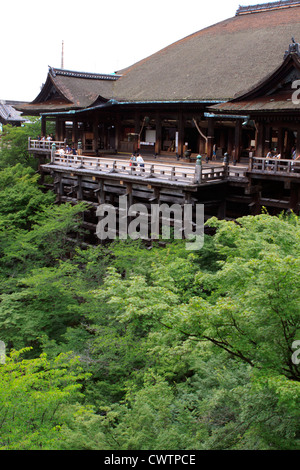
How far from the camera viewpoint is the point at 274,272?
7.69 metres

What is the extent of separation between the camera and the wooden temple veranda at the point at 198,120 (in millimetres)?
19469

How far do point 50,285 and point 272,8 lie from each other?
80.1 feet

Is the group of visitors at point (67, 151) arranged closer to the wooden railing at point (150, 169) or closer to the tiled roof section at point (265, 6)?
the wooden railing at point (150, 169)

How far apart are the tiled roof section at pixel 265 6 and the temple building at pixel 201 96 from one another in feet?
0.22

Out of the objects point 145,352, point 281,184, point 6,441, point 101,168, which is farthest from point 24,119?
point 6,441

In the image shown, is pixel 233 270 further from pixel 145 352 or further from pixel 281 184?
pixel 281 184

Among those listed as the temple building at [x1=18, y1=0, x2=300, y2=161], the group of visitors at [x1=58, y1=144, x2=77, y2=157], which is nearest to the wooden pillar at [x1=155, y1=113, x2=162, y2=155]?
the temple building at [x1=18, y1=0, x2=300, y2=161]

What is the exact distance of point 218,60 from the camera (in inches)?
1063

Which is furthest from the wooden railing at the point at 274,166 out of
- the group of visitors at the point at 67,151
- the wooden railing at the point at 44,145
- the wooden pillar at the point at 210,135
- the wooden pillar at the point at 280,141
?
the wooden railing at the point at 44,145

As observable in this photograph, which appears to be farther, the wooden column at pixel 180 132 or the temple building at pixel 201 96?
the wooden column at pixel 180 132

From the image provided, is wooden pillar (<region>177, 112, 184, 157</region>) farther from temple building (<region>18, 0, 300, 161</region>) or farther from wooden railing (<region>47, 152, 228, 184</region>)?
wooden railing (<region>47, 152, 228, 184</region>)

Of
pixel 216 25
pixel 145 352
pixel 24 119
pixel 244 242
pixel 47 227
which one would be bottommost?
pixel 145 352

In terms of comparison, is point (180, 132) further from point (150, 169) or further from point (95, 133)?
point (95, 133)

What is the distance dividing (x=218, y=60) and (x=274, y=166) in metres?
11.2
